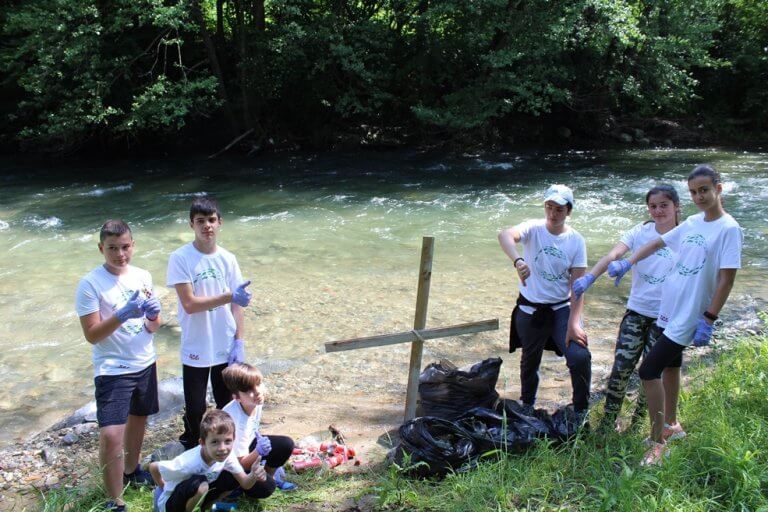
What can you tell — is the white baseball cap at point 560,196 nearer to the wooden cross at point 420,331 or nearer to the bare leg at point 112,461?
the wooden cross at point 420,331

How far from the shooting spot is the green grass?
3.03 meters

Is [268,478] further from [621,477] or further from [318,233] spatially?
[318,233]

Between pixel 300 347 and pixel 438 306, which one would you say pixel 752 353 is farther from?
pixel 300 347

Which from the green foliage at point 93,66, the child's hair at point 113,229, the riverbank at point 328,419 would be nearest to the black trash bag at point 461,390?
the riverbank at point 328,419

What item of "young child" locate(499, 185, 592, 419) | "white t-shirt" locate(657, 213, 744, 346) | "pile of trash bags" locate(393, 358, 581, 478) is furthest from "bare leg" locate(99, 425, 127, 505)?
"white t-shirt" locate(657, 213, 744, 346)

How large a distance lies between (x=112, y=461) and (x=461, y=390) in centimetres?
204

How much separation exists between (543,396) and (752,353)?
1511 mm

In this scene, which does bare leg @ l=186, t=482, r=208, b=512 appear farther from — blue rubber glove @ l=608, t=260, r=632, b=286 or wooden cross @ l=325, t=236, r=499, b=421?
blue rubber glove @ l=608, t=260, r=632, b=286

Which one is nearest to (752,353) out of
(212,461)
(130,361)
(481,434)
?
(481,434)

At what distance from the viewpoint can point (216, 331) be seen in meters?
3.83

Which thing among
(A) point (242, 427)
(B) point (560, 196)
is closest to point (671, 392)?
(B) point (560, 196)

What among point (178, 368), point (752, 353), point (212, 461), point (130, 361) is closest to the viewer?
point (212, 461)

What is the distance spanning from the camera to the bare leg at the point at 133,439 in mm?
3760

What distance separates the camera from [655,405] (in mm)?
3803
